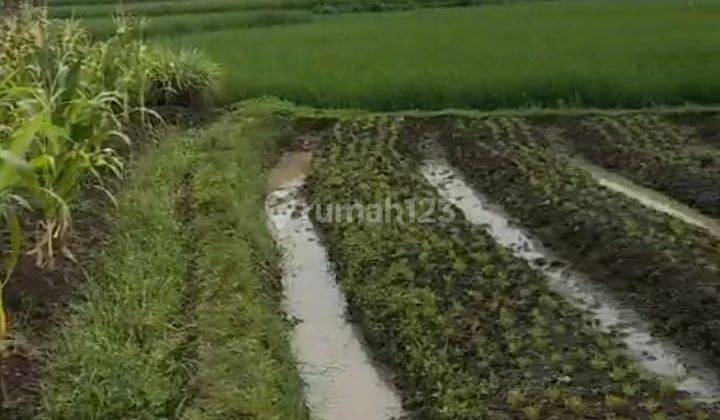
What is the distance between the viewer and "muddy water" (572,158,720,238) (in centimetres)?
683

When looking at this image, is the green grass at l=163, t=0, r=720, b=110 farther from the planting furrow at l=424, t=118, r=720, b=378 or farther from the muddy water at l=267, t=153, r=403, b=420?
the muddy water at l=267, t=153, r=403, b=420

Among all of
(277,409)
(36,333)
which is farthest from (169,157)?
(277,409)

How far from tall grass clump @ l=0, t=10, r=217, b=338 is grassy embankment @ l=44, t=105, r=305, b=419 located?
31 cm

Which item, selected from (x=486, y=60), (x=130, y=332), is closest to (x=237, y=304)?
(x=130, y=332)

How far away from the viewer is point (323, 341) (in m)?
5.28

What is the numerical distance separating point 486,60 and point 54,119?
6914 millimetres

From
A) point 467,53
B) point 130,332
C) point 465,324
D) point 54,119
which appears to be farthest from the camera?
point 467,53

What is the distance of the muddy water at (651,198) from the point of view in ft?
22.4

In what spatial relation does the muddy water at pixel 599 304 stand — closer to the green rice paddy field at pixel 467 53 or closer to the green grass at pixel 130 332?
the green grass at pixel 130 332

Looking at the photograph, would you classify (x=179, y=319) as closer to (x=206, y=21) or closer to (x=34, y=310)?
(x=34, y=310)

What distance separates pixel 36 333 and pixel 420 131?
19.4 feet

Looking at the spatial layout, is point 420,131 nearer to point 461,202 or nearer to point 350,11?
→ point 461,202

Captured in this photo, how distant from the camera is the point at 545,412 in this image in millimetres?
4133

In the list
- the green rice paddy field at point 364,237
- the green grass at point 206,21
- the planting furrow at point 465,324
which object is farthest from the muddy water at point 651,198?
the green grass at point 206,21
